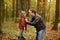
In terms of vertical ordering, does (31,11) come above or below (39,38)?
above

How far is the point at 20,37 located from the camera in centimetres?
1188

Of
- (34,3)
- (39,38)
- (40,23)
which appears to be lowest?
(34,3)

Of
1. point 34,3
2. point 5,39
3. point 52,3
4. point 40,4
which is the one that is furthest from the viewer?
point 34,3

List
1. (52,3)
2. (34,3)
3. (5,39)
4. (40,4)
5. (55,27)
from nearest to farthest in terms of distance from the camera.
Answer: (5,39) < (55,27) < (40,4) < (52,3) < (34,3)

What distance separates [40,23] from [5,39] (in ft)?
21.0

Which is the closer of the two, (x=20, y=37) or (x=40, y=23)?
(x=40, y=23)

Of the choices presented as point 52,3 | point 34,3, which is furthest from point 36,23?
point 34,3

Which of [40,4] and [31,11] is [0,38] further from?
[40,4]

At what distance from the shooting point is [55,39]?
15.6 m

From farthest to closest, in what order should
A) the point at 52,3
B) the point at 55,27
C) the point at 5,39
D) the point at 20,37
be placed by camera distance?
the point at 52,3 → the point at 55,27 → the point at 5,39 → the point at 20,37

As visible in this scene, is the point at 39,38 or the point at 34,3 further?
the point at 34,3

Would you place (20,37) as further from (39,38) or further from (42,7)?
(42,7)

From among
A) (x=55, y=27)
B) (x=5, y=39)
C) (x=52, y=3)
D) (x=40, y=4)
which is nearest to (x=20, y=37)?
(x=5, y=39)

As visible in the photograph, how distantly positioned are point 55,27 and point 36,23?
40.3 ft
